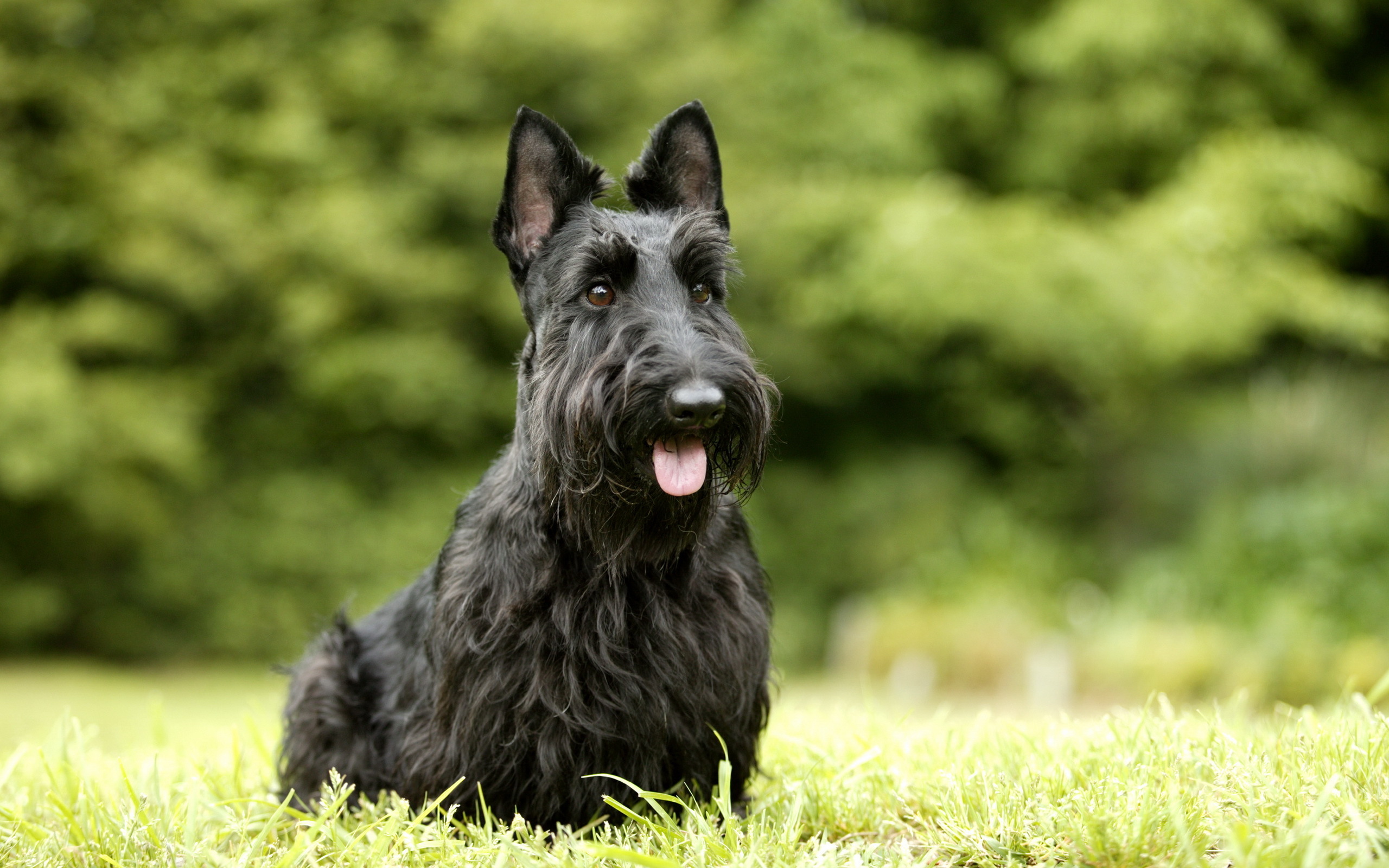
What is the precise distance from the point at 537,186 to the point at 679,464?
961 millimetres

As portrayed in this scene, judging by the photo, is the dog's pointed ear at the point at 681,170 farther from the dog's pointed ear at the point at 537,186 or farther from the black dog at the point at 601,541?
the dog's pointed ear at the point at 537,186

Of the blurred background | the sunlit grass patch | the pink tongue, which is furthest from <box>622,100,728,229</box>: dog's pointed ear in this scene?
the blurred background

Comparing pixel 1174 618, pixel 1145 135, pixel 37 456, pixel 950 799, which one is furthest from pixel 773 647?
pixel 1145 135

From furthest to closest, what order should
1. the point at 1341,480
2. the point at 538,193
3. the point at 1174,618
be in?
the point at 1341,480, the point at 1174,618, the point at 538,193

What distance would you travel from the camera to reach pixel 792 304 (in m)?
10.6

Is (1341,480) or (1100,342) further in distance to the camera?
(1100,342)

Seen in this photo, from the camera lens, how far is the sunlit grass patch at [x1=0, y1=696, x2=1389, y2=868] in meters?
2.26

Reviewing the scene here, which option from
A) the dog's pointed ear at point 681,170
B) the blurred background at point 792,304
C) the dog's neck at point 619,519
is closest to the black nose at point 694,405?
the dog's neck at point 619,519

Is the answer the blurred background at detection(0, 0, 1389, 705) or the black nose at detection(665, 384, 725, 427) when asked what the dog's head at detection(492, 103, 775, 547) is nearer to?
the black nose at detection(665, 384, 725, 427)

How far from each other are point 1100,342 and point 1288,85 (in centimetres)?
381

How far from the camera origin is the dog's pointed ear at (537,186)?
2.98 m

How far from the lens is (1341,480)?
8.84 metres

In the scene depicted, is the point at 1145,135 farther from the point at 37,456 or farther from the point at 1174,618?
the point at 37,456

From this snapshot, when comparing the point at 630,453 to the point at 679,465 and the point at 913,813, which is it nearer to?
the point at 679,465
